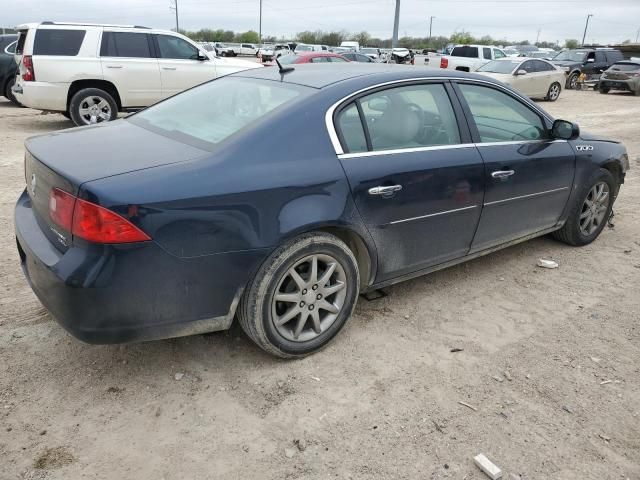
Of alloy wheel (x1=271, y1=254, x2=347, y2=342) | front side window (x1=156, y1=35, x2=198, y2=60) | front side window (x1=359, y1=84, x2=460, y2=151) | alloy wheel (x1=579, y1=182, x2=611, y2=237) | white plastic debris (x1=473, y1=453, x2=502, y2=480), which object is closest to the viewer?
white plastic debris (x1=473, y1=453, x2=502, y2=480)

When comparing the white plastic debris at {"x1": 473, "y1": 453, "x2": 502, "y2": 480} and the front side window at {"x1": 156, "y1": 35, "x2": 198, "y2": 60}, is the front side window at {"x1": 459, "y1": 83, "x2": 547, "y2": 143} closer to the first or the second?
the white plastic debris at {"x1": 473, "y1": 453, "x2": 502, "y2": 480}

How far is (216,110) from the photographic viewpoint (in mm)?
3285

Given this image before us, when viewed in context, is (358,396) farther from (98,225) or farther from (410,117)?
(410,117)

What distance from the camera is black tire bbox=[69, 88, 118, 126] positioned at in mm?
9578

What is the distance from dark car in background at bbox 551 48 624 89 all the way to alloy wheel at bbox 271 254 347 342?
23890mm

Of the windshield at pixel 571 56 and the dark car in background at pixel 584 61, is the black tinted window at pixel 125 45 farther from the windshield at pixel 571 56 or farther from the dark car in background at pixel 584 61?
the windshield at pixel 571 56

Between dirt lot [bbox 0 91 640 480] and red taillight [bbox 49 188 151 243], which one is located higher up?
red taillight [bbox 49 188 151 243]

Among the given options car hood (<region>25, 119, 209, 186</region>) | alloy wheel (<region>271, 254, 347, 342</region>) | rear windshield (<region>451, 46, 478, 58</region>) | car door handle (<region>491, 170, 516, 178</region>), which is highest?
rear windshield (<region>451, 46, 478, 58</region>)

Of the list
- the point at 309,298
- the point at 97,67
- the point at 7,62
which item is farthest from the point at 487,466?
the point at 7,62

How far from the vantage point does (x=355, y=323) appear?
3535 millimetres

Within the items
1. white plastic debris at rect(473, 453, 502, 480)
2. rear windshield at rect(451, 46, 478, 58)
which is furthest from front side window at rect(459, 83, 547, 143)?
rear windshield at rect(451, 46, 478, 58)

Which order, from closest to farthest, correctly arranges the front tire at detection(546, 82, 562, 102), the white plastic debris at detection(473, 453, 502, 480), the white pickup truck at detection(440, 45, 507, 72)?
1. the white plastic debris at detection(473, 453, 502, 480)
2. the front tire at detection(546, 82, 562, 102)
3. the white pickup truck at detection(440, 45, 507, 72)

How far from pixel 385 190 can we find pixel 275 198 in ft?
2.39

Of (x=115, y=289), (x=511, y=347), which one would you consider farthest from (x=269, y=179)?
(x=511, y=347)
